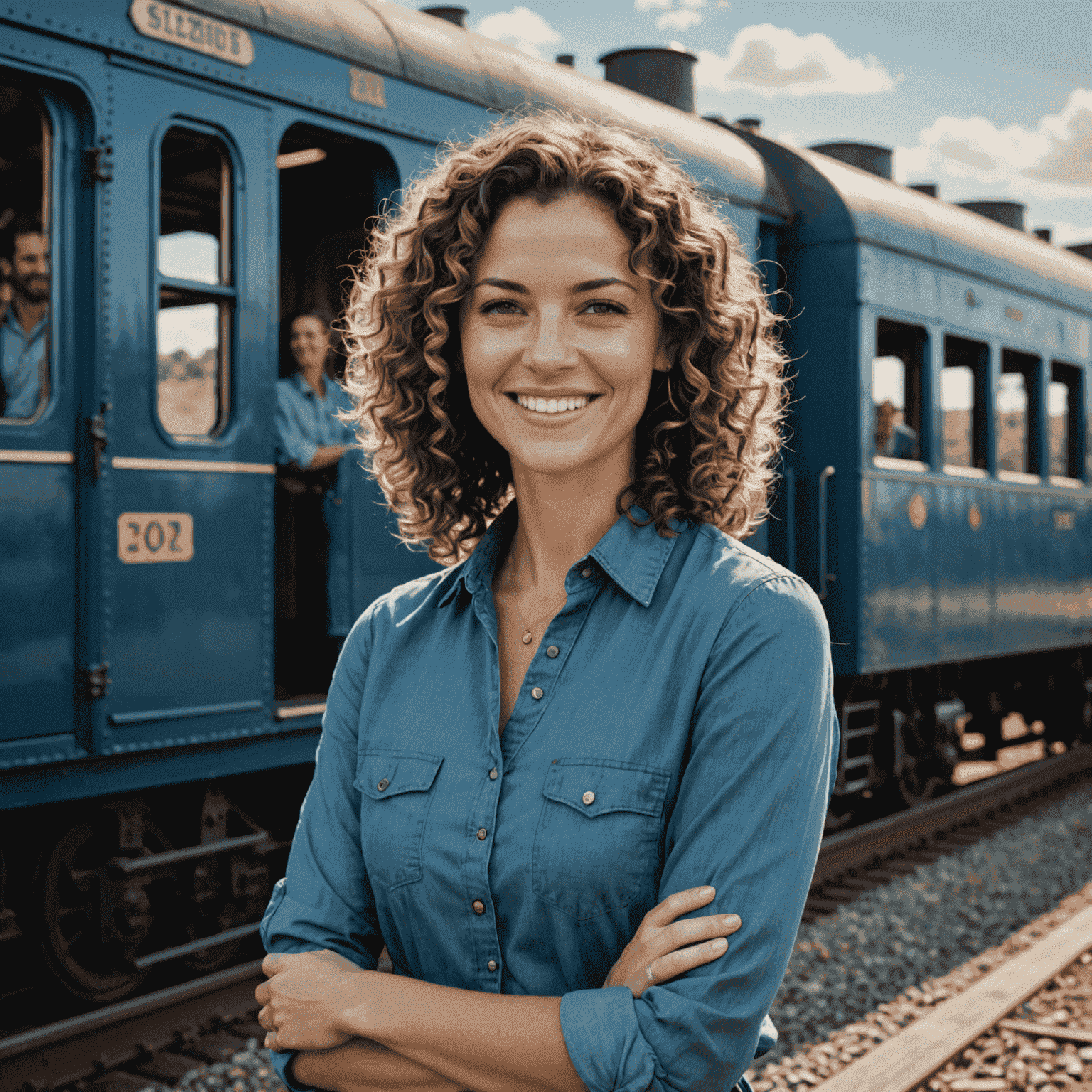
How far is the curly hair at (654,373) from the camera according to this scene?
5.16 feet

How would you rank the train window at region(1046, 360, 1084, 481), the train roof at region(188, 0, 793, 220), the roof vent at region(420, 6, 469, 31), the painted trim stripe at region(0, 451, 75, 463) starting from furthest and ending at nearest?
the train window at region(1046, 360, 1084, 481) → the roof vent at region(420, 6, 469, 31) → the train roof at region(188, 0, 793, 220) → the painted trim stripe at region(0, 451, 75, 463)

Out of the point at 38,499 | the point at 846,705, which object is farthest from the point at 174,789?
the point at 846,705

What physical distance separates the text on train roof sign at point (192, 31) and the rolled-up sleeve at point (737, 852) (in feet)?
11.1

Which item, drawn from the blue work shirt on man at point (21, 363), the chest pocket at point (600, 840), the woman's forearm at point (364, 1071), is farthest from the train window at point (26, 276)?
the chest pocket at point (600, 840)

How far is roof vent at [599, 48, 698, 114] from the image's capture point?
8.10 metres

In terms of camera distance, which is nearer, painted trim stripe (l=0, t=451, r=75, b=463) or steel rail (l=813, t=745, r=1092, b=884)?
painted trim stripe (l=0, t=451, r=75, b=463)

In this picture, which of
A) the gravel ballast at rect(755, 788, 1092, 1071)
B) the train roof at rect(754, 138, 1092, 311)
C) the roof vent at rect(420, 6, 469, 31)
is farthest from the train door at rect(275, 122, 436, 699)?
the train roof at rect(754, 138, 1092, 311)

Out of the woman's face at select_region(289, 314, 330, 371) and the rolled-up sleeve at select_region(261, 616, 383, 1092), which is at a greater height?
the woman's face at select_region(289, 314, 330, 371)

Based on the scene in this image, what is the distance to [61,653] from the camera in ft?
12.5

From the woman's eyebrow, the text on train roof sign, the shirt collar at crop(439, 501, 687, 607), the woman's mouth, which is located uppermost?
the text on train roof sign

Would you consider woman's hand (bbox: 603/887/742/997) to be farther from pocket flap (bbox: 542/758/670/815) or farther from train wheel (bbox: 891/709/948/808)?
train wheel (bbox: 891/709/948/808)

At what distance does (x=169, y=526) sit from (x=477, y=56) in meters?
2.53

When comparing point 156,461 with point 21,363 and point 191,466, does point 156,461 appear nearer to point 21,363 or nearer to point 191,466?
point 191,466

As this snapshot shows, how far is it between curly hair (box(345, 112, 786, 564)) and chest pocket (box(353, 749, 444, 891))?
0.40 m
